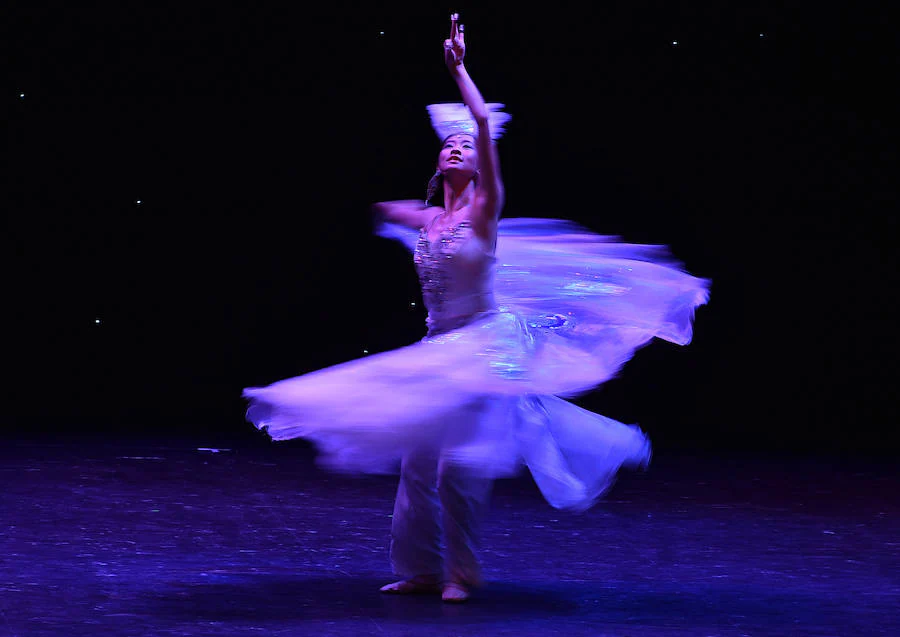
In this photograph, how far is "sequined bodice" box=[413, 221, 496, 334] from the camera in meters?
2.74

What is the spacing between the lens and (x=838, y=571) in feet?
9.82

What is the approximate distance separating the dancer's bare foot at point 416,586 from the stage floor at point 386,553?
1.6 inches

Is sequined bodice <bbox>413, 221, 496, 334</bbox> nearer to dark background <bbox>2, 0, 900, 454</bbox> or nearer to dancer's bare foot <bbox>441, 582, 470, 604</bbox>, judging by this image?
dancer's bare foot <bbox>441, 582, 470, 604</bbox>

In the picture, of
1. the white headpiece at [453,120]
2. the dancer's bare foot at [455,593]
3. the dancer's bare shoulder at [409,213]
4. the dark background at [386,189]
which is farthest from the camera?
the dark background at [386,189]

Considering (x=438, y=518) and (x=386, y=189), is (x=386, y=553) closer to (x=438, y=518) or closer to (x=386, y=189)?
(x=438, y=518)

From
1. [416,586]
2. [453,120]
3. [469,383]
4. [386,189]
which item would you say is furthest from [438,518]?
[386,189]

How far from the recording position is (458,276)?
2.74 meters

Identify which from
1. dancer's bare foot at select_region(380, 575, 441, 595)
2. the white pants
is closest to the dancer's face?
the white pants

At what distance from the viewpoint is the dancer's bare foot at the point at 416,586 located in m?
2.71

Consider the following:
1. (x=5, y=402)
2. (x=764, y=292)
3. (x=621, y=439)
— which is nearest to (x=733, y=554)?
(x=621, y=439)

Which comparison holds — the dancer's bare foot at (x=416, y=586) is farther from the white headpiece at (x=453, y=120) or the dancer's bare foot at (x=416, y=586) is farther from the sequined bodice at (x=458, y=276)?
the white headpiece at (x=453, y=120)

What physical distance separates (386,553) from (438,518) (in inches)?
19.4

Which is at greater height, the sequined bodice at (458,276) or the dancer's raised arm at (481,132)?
the dancer's raised arm at (481,132)

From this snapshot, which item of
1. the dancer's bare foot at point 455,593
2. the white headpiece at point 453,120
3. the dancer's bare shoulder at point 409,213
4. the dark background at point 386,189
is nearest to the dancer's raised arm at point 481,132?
the white headpiece at point 453,120
